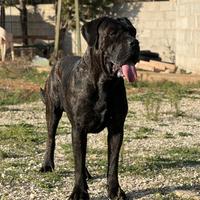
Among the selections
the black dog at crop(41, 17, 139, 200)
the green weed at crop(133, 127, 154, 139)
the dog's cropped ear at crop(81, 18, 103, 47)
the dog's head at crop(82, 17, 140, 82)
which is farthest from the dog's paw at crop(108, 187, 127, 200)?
the green weed at crop(133, 127, 154, 139)

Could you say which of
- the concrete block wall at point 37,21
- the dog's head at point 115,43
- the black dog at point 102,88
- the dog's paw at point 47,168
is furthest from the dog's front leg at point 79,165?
the concrete block wall at point 37,21

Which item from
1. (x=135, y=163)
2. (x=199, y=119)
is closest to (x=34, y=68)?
(x=199, y=119)

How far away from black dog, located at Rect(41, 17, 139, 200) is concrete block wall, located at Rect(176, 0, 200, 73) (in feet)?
35.1

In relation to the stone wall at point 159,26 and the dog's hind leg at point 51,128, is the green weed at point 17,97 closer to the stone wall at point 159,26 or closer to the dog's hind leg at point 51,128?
the stone wall at point 159,26

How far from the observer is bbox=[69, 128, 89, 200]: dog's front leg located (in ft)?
19.0

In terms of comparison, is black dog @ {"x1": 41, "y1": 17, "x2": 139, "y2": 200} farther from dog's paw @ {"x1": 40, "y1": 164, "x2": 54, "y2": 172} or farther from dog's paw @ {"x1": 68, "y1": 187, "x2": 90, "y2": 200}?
dog's paw @ {"x1": 40, "y1": 164, "x2": 54, "y2": 172}

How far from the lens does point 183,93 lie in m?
13.6

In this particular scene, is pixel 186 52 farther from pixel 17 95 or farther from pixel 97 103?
pixel 97 103

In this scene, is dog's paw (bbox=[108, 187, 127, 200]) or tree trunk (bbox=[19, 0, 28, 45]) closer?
dog's paw (bbox=[108, 187, 127, 200])

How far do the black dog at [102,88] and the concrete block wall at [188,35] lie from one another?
35.1 feet

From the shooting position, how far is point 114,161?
5.95 meters

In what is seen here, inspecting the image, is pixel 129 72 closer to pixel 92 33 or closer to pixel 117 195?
pixel 92 33

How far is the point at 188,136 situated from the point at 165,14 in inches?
433

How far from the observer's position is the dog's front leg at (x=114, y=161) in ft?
19.2
